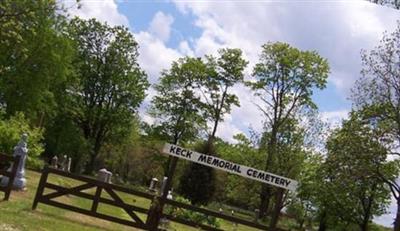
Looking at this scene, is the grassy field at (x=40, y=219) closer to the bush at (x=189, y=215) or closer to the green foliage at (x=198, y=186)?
the bush at (x=189, y=215)

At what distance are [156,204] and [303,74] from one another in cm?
3596

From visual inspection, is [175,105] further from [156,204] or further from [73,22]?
[156,204]

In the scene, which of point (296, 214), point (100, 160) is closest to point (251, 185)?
point (296, 214)

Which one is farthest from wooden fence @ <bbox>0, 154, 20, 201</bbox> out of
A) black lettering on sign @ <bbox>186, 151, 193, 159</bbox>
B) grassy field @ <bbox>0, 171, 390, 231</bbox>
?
black lettering on sign @ <bbox>186, 151, 193, 159</bbox>

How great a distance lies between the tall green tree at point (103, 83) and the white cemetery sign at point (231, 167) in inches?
1603

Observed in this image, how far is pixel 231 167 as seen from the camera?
54.3ft

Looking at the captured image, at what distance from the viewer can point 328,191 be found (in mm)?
46188

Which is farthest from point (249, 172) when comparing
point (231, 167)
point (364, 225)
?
point (364, 225)

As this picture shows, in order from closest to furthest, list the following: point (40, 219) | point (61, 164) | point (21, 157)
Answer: point (40, 219), point (21, 157), point (61, 164)

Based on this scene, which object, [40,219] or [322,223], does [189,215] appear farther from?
[322,223]

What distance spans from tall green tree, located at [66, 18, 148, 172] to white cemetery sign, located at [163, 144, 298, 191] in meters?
40.7

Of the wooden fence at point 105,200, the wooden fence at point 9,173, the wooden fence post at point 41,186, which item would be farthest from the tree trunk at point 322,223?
the wooden fence at point 9,173

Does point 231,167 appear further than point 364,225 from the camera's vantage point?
No

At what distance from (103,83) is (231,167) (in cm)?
4225
